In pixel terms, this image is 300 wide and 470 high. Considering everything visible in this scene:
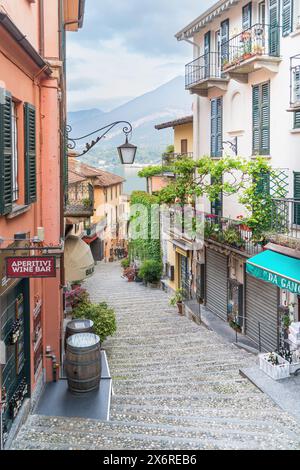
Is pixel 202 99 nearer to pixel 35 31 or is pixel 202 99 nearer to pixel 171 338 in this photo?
pixel 171 338

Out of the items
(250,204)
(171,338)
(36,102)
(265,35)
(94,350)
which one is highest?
(265,35)

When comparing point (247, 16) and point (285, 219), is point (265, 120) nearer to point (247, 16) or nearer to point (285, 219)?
point (247, 16)

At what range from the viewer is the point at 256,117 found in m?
17.7

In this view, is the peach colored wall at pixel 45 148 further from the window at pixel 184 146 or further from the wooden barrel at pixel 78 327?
the window at pixel 184 146

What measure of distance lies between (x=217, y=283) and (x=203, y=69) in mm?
9394

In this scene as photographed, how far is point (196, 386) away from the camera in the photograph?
11.3 m

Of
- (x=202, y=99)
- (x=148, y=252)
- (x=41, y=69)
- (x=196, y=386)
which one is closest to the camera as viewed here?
(x=41, y=69)

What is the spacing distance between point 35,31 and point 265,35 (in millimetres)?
9213

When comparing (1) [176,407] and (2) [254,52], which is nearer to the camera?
(1) [176,407]

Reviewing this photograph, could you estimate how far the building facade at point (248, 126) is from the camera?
49.8 feet

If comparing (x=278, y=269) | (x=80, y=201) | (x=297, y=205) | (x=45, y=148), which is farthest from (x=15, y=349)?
(x=297, y=205)

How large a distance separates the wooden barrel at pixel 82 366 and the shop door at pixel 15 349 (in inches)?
39.9

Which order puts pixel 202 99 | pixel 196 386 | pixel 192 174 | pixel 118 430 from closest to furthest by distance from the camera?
pixel 118 430, pixel 196 386, pixel 192 174, pixel 202 99

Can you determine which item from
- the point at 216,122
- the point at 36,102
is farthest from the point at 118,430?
the point at 216,122
